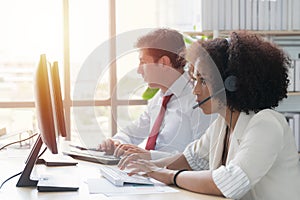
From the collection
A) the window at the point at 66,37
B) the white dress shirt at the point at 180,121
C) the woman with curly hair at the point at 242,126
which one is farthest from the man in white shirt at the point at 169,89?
the window at the point at 66,37

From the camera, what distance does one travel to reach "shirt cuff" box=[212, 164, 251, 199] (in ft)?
4.43

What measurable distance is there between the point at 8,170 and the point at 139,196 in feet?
2.31

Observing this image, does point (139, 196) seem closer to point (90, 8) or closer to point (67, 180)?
point (67, 180)

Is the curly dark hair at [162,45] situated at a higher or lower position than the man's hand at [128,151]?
higher

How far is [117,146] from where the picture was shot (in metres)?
2.16

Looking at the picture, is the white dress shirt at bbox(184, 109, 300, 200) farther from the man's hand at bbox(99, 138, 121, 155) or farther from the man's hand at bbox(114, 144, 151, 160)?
the man's hand at bbox(99, 138, 121, 155)

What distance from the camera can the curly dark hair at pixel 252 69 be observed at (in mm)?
1563

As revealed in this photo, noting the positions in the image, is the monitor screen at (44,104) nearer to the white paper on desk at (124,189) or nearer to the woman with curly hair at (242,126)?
the white paper on desk at (124,189)

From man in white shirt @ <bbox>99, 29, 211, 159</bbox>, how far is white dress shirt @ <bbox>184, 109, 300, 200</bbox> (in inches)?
22.2

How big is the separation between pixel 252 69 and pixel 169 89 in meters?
0.92

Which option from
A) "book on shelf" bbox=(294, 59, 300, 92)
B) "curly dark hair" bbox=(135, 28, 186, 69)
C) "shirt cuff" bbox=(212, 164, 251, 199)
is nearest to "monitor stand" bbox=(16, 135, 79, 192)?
"shirt cuff" bbox=(212, 164, 251, 199)

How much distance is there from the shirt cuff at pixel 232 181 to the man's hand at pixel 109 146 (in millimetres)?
879

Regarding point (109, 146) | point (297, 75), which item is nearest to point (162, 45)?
point (109, 146)

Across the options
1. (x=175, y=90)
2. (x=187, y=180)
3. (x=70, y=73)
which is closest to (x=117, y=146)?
(x=175, y=90)
